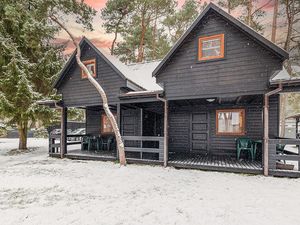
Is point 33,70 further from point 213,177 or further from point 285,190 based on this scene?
point 285,190

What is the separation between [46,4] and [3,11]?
3904 millimetres

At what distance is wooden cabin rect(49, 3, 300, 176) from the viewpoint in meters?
7.44

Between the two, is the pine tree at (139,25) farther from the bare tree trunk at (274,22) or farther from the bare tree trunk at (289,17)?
the bare tree trunk at (289,17)

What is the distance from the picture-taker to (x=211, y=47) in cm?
834

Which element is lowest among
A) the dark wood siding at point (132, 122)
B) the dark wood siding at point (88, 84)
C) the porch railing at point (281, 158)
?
the porch railing at point (281, 158)

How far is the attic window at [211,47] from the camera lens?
320 inches

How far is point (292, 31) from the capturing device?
18.1 m

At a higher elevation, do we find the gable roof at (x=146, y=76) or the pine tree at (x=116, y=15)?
the pine tree at (x=116, y=15)

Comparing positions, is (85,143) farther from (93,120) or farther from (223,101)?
(223,101)

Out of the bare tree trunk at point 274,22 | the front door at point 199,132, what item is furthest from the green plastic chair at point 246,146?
the bare tree trunk at point 274,22

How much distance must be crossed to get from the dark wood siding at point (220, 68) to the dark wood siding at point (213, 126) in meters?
2.39

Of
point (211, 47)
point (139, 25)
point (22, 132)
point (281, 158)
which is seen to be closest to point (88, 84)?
point (211, 47)

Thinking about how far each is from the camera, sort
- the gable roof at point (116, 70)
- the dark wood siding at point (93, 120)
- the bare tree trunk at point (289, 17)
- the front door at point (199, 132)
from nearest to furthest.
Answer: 1. the gable roof at point (116, 70)
2. the front door at point (199, 132)
3. the dark wood siding at point (93, 120)
4. the bare tree trunk at point (289, 17)

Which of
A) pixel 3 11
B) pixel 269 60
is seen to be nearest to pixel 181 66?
pixel 269 60
